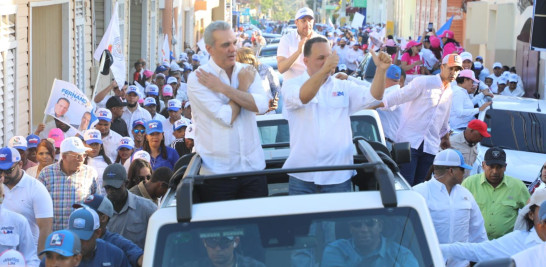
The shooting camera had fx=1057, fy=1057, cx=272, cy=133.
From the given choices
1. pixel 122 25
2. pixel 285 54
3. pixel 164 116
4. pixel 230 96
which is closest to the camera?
pixel 230 96

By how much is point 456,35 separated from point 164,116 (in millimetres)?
31966

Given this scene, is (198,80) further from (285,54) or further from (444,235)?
(285,54)

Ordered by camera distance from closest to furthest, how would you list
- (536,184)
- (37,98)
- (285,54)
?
(536,184), (285,54), (37,98)

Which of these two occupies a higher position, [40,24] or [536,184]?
[40,24]

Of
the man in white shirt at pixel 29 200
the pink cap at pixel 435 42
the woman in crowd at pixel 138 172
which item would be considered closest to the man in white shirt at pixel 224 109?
the man in white shirt at pixel 29 200

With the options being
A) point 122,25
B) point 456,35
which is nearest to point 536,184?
point 122,25

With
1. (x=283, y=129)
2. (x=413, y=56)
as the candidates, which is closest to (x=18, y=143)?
(x=283, y=129)

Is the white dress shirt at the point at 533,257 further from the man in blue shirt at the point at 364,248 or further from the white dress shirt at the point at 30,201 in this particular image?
the white dress shirt at the point at 30,201

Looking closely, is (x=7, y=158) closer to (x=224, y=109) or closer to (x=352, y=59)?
(x=224, y=109)

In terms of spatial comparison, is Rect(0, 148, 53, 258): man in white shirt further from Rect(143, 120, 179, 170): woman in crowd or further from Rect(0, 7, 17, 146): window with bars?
Rect(0, 7, 17, 146): window with bars

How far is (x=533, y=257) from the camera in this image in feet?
18.9

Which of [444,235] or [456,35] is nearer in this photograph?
[444,235]

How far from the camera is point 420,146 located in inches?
446

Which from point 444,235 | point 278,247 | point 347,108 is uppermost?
point 347,108
